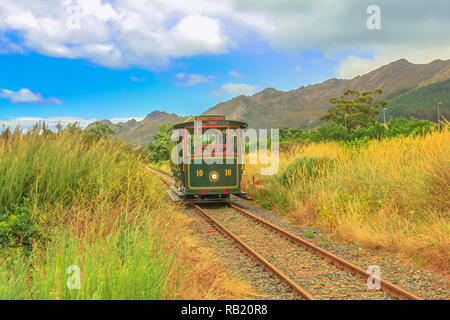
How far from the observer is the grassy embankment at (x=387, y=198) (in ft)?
22.4

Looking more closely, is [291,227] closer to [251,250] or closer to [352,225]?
[352,225]

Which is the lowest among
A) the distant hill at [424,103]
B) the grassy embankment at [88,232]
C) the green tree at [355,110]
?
the grassy embankment at [88,232]

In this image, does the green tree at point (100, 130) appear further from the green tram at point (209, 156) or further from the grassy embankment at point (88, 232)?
the green tram at point (209, 156)

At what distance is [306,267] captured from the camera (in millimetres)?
6465

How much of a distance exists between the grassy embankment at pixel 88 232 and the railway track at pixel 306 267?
955 millimetres

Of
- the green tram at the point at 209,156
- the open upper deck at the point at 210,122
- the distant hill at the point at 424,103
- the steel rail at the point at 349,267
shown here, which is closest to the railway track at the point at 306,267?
the steel rail at the point at 349,267

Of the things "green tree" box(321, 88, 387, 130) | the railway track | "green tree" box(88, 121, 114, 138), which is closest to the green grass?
"green tree" box(88, 121, 114, 138)

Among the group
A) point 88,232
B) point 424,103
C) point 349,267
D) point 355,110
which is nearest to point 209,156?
point 88,232

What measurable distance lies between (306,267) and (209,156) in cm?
751

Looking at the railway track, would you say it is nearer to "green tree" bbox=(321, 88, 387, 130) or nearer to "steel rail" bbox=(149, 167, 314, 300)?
"steel rail" bbox=(149, 167, 314, 300)

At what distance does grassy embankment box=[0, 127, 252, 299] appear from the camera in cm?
383

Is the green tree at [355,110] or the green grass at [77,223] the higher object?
the green tree at [355,110]

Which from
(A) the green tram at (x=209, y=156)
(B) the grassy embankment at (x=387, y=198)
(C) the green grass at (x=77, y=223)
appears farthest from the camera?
(A) the green tram at (x=209, y=156)

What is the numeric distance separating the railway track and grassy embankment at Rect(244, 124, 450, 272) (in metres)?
1.23
